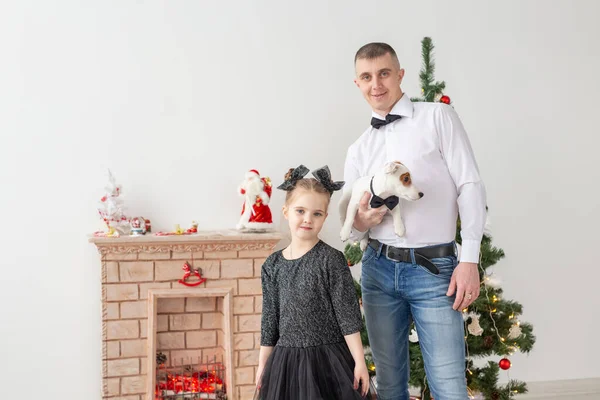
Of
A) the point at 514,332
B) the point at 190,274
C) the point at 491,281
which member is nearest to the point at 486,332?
the point at 514,332

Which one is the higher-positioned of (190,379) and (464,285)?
(464,285)

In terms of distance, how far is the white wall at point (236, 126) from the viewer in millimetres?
3541

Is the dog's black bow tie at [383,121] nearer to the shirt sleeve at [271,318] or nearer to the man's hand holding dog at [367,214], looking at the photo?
the man's hand holding dog at [367,214]

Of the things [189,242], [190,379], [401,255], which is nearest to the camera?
[401,255]

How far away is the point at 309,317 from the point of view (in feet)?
6.77

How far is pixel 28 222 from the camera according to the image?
352cm

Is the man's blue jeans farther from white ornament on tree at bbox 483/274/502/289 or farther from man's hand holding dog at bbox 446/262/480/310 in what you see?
white ornament on tree at bbox 483/274/502/289

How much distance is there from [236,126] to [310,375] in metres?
2.08

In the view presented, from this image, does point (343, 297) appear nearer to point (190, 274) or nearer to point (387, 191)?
point (387, 191)

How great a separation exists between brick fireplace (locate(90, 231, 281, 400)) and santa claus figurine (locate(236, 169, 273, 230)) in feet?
0.23

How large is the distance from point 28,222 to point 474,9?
9.94 ft

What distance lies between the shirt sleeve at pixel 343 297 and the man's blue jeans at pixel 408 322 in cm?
10

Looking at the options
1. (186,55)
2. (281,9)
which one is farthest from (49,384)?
(281,9)

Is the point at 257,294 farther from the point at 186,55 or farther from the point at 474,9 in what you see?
the point at 474,9
